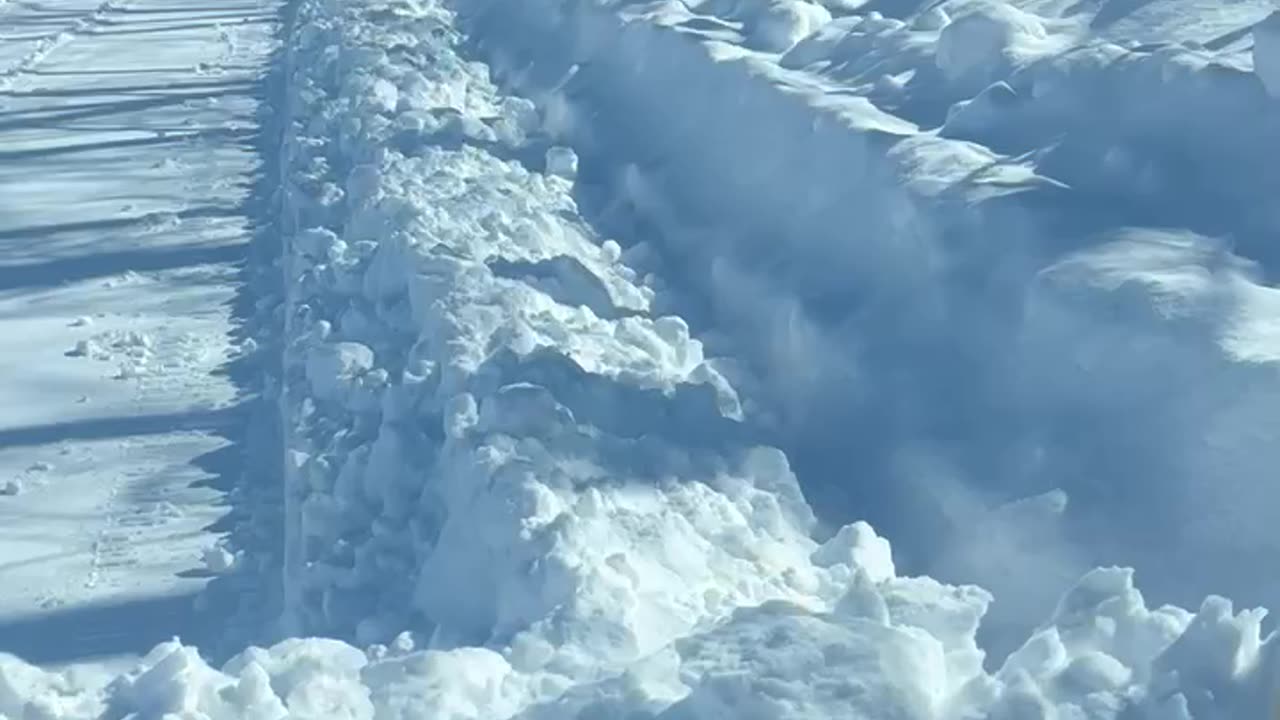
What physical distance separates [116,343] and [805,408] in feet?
11.3

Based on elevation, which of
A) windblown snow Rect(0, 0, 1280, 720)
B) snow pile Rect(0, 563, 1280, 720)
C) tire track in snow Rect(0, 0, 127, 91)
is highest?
snow pile Rect(0, 563, 1280, 720)

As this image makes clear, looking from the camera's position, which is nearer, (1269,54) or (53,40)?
(1269,54)

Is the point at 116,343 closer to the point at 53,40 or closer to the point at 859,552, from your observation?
the point at 859,552

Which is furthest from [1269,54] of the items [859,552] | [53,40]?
[53,40]

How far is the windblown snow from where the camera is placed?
4762 millimetres

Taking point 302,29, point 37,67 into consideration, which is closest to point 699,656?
point 302,29

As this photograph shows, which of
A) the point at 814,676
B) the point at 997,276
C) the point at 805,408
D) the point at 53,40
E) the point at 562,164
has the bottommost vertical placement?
the point at 53,40

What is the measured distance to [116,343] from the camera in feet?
32.3

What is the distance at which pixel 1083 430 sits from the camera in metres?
6.26

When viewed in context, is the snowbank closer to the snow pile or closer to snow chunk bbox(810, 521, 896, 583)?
snow chunk bbox(810, 521, 896, 583)

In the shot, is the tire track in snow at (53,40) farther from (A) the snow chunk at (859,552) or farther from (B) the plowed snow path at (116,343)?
(A) the snow chunk at (859,552)

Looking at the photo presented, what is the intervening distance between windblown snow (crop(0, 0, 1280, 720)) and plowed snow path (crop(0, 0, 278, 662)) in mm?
242

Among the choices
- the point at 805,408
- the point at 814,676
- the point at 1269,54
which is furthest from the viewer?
the point at 1269,54

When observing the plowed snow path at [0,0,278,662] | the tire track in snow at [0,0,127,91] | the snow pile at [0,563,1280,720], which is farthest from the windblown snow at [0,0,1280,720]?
the tire track in snow at [0,0,127,91]
